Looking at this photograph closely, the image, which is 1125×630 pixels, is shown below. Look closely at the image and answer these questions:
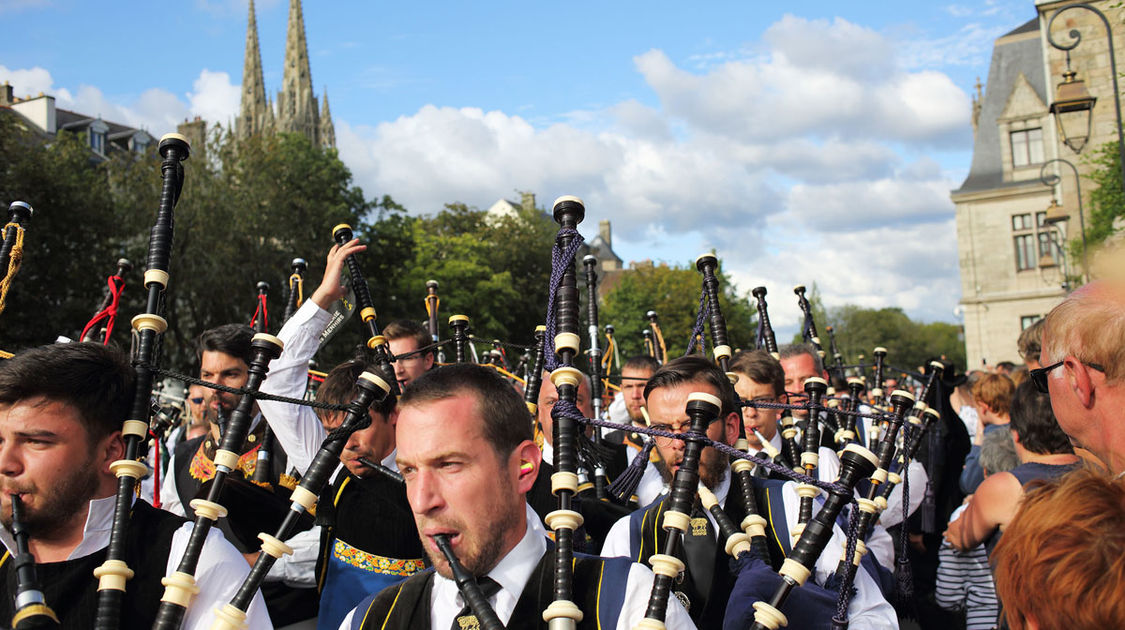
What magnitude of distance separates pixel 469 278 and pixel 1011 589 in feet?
137

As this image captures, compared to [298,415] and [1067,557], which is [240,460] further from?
[1067,557]

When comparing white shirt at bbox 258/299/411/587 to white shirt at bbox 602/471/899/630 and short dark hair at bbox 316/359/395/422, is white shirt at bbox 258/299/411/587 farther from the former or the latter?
white shirt at bbox 602/471/899/630

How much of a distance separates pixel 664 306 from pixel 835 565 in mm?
46407

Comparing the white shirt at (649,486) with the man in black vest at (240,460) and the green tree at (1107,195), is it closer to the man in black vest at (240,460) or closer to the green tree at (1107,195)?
the man in black vest at (240,460)

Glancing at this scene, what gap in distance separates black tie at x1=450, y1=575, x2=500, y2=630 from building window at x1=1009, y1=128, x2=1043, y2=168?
45.6m

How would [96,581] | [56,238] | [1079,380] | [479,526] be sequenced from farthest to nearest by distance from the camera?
[56,238] → [1079,380] → [96,581] → [479,526]

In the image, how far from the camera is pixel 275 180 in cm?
3173

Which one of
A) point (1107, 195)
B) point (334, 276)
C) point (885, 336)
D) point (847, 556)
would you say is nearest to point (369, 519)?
point (334, 276)

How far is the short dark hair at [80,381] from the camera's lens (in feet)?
8.05

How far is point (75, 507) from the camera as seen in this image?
97.8 inches

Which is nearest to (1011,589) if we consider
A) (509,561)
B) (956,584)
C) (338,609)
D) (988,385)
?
(509,561)

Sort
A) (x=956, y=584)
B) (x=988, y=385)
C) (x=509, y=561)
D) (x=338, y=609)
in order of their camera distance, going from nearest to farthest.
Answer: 1. (x=509, y=561)
2. (x=338, y=609)
3. (x=956, y=584)
4. (x=988, y=385)

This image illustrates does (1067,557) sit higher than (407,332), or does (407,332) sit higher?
(407,332)

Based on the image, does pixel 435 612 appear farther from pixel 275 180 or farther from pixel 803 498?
pixel 275 180
